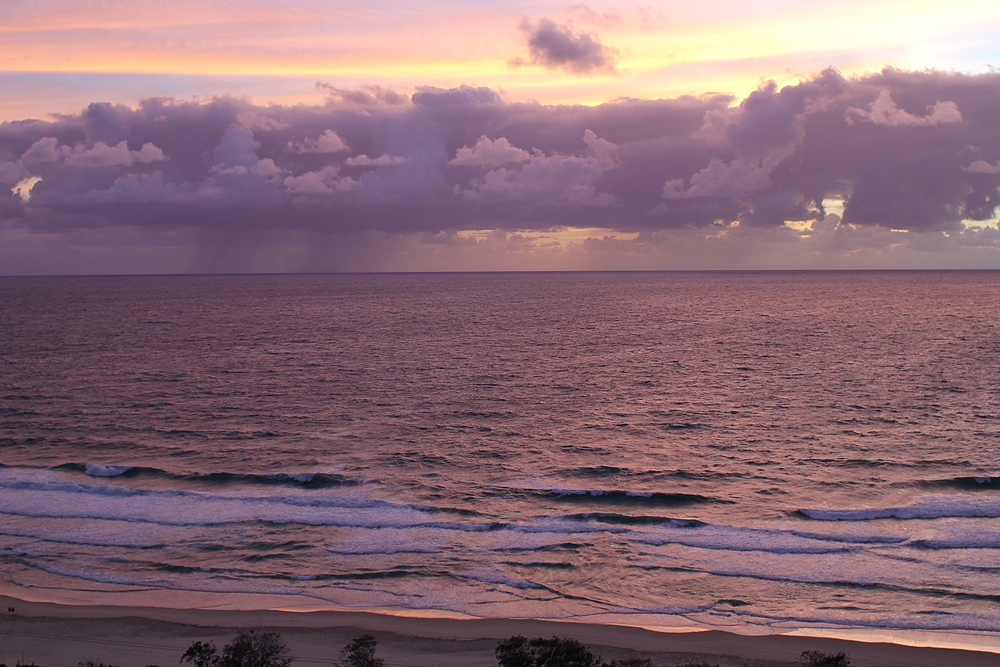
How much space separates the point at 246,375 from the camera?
5950cm

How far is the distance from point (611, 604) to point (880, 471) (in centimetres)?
1937

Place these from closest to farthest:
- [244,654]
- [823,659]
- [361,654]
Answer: [244,654] < [361,654] < [823,659]

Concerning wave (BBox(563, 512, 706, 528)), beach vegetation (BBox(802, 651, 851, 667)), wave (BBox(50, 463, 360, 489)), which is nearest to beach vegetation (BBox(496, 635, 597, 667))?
→ beach vegetation (BBox(802, 651, 851, 667))

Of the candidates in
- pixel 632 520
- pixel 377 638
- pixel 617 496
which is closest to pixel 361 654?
pixel 377 638

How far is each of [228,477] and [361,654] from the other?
18436 millimetres

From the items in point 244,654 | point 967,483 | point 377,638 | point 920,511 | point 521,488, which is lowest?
point 377,638

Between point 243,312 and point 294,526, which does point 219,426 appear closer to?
point 294,526

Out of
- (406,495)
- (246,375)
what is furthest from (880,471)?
(246,375)

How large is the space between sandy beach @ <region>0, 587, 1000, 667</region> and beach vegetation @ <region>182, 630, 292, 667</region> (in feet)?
2.05

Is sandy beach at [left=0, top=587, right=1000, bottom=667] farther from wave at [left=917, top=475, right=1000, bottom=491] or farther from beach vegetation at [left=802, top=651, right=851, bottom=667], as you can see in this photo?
wave at [left=917, top=475, right=1000, bottom=491]

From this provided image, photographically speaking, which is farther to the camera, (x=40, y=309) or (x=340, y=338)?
(x=40, y=309)

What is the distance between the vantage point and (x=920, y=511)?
2675 centimetres

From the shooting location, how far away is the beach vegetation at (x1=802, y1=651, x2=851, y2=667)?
15938mm

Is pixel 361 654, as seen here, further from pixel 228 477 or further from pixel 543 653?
pixel 228 477
